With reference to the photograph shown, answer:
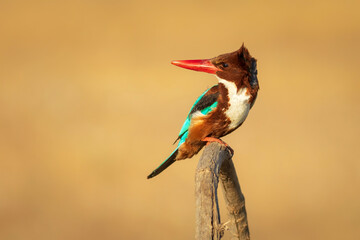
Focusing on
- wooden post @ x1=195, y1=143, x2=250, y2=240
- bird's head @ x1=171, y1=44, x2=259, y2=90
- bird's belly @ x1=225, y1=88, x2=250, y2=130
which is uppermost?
bird's head @ x1=171, y1=44, x2=259, y2=90

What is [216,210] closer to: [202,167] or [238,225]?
[202,167]

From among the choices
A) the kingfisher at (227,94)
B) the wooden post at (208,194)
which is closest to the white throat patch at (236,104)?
the kingfisher at (227,94)

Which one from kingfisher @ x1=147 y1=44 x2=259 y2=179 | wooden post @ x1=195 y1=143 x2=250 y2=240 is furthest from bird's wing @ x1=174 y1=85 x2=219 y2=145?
wooden post @ x1=195 y1=143 x2=250 y2=240

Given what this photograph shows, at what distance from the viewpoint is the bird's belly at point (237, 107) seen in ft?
5.31

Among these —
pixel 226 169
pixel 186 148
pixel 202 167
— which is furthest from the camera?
pixel 186 148

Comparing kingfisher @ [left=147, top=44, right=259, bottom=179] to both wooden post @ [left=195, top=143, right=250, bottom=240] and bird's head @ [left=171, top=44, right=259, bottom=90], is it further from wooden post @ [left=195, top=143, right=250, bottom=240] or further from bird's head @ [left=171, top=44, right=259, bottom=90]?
wooden post @ [left=195, top=143, right=250, bottom=240]

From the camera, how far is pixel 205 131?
1688 mm

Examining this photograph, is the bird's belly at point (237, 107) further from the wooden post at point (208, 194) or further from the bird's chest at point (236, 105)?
the wooden post at point (208, 194)

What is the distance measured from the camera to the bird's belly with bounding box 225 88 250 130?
1.62 m

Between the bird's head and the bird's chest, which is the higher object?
the bird's head

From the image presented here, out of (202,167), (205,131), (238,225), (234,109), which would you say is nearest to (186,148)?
(205,131)

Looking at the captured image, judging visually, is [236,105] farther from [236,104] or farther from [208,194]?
[208,194]

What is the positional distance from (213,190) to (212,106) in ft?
2.15

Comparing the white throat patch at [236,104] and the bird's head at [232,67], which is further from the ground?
the bird's head at [232,67]
